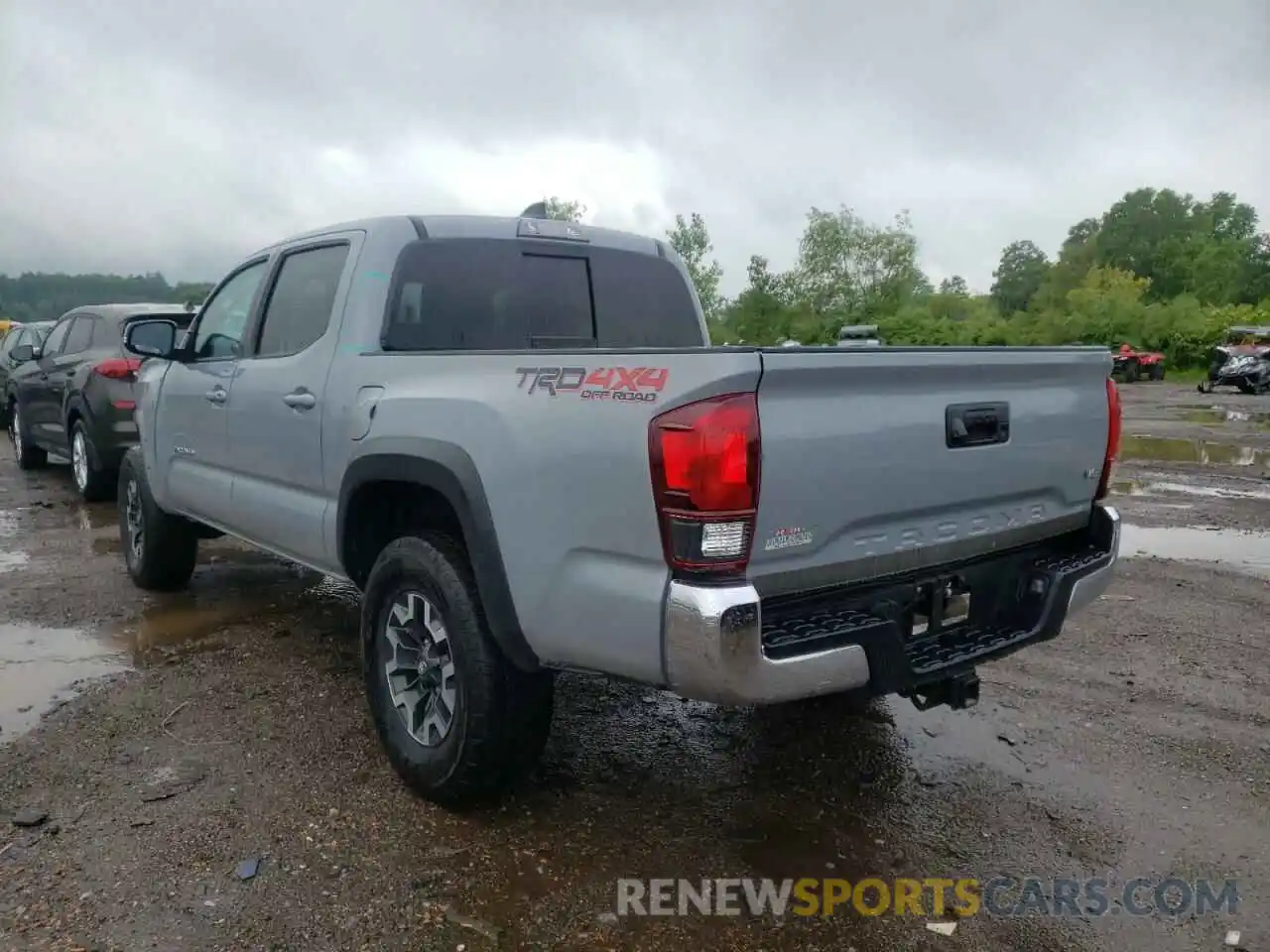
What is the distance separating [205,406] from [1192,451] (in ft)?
41.7

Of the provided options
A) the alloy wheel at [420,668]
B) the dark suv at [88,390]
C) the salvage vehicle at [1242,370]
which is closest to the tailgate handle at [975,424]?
the alloy wheel at [420,668]

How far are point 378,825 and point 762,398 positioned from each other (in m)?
1.84

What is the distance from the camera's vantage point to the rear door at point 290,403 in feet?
12.5

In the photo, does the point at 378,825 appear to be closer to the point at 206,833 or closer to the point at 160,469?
the point at 206,833

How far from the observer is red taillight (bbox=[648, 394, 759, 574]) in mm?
2367

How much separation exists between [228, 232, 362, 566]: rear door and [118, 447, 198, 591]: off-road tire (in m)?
1.15

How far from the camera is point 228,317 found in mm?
4863

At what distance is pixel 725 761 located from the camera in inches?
144

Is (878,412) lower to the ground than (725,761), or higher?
higher

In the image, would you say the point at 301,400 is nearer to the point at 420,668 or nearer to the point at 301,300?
the point at 301,300

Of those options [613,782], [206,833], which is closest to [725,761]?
[613,782]

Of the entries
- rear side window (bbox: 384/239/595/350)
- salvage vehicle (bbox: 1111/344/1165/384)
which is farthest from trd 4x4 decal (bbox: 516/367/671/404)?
salvage vehicle (bbox: 1111/344/1165/384)

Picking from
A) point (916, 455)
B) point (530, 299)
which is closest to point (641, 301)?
point (530, 299)

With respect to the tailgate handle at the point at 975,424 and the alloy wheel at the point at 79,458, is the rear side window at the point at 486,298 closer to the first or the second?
the tailgate handle at the point at 975,424
